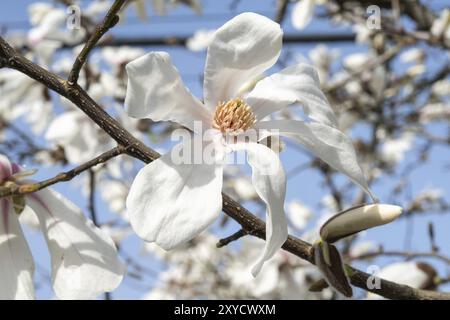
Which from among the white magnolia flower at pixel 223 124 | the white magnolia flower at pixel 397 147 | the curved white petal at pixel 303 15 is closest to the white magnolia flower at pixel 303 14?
the curved white petal at pixel 303 15

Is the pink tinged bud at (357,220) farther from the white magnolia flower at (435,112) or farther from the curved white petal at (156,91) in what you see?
the white magnolia flower at (435,112)

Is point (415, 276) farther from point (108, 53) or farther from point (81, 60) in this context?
point (108, 53)

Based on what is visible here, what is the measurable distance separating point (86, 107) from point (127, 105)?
68mm

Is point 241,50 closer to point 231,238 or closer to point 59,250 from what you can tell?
point 231,238

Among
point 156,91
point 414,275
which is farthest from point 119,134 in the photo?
point 414,275

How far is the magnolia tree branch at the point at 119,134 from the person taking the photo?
2.36 ft

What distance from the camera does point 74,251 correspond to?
83cm

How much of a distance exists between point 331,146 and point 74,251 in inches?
14.0

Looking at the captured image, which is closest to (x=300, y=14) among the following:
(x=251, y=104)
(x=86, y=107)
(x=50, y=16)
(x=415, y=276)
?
(x=50, y=16)

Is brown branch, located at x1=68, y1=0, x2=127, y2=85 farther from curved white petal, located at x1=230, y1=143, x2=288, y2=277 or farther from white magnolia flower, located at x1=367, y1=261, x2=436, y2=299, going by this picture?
white magnolia flower, located at x1=367, y1=261, x2=436, y2=299

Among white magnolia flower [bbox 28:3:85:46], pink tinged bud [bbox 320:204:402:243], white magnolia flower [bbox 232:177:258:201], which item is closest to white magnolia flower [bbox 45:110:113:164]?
white magnolia flower [bbox 28:3:85:46]

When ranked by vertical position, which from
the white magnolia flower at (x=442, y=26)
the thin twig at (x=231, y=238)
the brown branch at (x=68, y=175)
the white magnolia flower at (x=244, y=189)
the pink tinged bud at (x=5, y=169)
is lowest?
the thin twig at (x=231, y=238)

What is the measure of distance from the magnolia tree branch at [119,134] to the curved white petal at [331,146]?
10 cm
